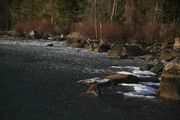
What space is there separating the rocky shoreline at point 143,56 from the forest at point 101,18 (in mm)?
2505

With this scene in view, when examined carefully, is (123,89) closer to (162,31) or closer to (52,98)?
(52,98)

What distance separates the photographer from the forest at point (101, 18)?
4847 centimetres

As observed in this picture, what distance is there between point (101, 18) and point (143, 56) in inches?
842

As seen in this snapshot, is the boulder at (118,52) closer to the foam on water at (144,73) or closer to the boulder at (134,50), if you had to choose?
the boulder at (134,50)

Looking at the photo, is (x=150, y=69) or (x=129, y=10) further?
(x=129, y=10)

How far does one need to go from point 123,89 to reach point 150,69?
298 inches

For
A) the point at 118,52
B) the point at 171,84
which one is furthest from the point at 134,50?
the point at 171,84

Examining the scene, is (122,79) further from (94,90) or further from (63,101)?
(63,101)

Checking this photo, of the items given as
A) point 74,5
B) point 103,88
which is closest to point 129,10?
point 74,5

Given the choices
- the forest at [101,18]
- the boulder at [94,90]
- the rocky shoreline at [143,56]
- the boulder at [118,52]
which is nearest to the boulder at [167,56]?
the rocky shoreline at [143,56]

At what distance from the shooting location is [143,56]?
3722cm

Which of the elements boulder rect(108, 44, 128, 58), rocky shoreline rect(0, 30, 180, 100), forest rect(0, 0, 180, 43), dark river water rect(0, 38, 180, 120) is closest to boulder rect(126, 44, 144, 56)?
rocky shoreline rect(0, 30, 180, 100)

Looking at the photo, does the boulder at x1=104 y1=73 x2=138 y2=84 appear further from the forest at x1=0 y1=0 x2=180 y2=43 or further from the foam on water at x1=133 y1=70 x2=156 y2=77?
the forest at x1=0 y1=0 x2=180 y2=43

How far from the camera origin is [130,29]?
163 feet
